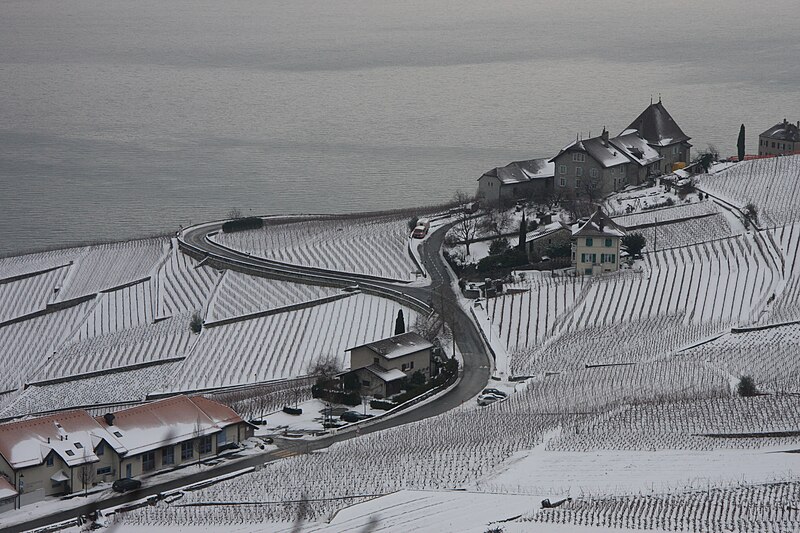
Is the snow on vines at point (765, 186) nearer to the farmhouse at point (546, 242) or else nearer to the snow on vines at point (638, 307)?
the snow on vines at point (638, 307)

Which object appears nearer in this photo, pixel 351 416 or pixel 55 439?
pixel 55 439

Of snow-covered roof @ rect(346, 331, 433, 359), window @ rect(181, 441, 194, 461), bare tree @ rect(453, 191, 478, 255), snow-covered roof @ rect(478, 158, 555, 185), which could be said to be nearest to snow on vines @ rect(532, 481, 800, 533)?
window @ rect(181, 441, 194, 461)

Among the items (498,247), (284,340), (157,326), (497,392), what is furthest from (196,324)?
(497,392)

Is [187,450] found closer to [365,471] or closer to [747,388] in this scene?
[365,471]

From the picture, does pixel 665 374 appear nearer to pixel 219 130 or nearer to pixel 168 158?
pixel 168 158

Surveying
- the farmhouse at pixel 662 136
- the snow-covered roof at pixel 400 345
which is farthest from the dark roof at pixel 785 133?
the snow-covered roof at pixel 400 345

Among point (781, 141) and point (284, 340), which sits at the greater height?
point (781, 141)

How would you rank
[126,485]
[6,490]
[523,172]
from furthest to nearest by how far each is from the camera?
1. [523,172]
2. [126,485]
3. [6,490]

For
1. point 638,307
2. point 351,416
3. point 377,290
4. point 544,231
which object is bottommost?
point 351,416
